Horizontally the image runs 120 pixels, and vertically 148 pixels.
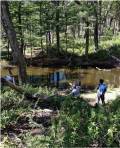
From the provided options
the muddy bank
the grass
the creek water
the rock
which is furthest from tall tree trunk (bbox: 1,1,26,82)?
the muddy bank

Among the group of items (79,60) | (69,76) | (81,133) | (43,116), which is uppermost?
(81,133)

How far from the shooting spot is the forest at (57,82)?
9.74 meters

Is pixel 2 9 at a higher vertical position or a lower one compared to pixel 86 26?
higher

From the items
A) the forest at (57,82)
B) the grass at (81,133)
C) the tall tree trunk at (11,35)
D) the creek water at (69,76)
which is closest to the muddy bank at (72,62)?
the forest at (57,82)

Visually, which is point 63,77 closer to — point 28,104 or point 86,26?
point 86,26

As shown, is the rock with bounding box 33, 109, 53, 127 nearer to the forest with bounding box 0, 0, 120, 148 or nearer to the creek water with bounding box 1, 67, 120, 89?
the forest with bounding box 0, 0, 120, 148

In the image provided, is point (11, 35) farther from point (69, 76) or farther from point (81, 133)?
point (69, 76)

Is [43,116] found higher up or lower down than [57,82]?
higher up

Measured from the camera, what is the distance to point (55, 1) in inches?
1853

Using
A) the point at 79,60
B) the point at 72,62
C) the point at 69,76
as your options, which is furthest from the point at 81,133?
the point at 79,60

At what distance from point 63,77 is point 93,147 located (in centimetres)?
2492

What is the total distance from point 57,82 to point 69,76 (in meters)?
3.92

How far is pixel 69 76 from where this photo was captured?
1373 inches

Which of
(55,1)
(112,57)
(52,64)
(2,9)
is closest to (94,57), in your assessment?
(112,57)
